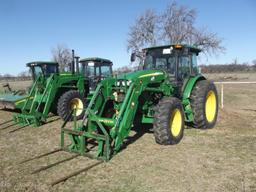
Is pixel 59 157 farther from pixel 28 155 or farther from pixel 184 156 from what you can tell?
pixel 184 156

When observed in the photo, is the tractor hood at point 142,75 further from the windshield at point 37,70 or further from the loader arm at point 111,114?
the windshield at point 37,70

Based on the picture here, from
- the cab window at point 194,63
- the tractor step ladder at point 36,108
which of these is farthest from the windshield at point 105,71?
the cab window at point 194,63

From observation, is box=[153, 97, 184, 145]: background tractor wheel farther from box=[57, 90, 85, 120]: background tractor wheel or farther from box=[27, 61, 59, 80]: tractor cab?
box=[27, 61, 59, 80]: tractor cab

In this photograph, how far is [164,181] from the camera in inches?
186

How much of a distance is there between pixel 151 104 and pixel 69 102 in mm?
3937

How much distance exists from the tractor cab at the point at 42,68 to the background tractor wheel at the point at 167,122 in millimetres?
7375

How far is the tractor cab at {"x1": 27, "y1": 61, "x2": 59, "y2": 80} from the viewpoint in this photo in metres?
12.6

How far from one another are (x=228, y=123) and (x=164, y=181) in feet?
17.0

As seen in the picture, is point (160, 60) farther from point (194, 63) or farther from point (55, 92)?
point (55, 92)

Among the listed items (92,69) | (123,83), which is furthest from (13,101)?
(123,83)

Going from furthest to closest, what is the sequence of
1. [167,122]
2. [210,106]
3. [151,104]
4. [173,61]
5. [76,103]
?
[76,103] < [210,106] < [173,61] < [151,104] < [167,122]

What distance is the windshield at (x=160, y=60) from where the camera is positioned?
7.81m

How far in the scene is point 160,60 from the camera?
26.4 ft

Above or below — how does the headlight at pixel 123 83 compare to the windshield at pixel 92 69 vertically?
below
